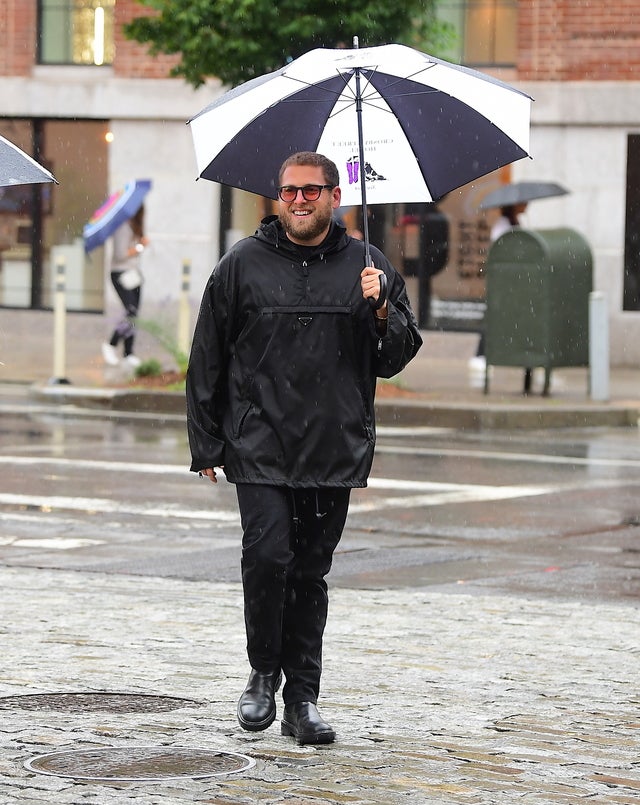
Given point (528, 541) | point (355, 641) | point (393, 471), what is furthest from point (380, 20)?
point (355, 641)

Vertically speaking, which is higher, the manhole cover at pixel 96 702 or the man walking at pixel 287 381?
the man walking at pixel 287 381

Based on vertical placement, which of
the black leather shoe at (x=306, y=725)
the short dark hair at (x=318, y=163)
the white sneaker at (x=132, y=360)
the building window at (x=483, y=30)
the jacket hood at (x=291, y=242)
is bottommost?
the black leather shoe at (x=306, y=725)

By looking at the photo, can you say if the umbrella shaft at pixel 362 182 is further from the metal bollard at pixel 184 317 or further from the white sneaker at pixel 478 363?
the white sneaker at pixel 478 363

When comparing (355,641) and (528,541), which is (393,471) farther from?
(355,641)

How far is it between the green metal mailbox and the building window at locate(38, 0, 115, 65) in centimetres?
929

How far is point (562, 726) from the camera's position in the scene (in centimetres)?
632

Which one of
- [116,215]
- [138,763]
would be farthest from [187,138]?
[138,763]

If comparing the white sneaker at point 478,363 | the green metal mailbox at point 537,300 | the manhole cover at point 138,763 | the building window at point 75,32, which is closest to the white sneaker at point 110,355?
the white sneaker at point 478,363

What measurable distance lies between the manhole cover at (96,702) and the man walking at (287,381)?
19.2 inches

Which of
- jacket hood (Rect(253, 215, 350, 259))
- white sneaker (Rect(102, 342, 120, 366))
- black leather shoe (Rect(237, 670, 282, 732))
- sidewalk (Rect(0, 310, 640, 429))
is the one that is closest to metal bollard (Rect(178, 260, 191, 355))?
sidewalk (Rect(0, 310, 640, 429))

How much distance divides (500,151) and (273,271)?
1051 mm

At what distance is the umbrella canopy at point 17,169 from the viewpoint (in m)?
6.16

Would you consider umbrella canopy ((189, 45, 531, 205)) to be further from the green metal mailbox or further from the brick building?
the brick building

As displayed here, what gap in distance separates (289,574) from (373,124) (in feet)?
5.38
